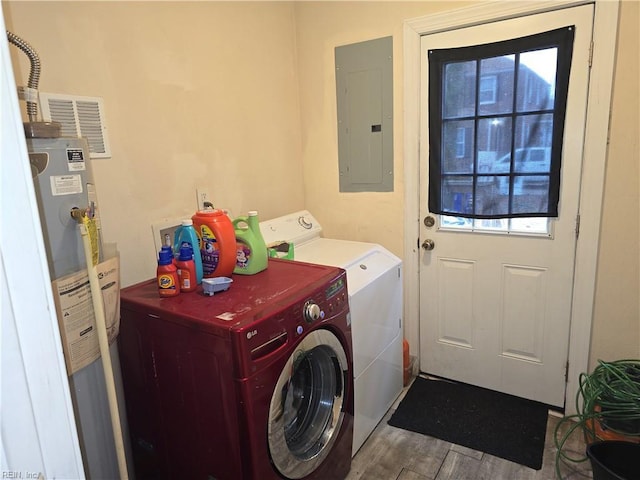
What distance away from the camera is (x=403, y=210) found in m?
2.42

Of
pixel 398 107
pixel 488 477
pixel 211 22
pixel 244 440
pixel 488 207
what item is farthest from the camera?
pixel 398 107

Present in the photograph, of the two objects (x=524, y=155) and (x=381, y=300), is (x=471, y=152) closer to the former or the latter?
(x=524, y=155)

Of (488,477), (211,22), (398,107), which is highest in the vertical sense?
→ (211,22)

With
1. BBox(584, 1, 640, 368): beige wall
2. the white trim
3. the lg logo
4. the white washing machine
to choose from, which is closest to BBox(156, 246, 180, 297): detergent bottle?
the lg logo

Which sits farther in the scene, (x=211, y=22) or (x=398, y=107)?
(x=398, y=107)

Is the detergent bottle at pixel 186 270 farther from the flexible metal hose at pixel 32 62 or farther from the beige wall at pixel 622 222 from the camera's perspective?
the beige wall at pixel 622 222

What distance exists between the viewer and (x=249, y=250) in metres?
1.65

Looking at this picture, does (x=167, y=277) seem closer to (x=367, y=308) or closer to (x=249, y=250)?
(x=249, y=250)

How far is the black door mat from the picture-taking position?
1966 mm

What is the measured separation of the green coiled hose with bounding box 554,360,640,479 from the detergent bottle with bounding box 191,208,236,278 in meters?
1.67

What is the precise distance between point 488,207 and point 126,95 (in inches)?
69.7

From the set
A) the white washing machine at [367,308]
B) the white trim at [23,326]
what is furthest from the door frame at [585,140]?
the white trim at [23,326]

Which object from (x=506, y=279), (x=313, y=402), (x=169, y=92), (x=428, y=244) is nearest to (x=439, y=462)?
(x=313, y=402)

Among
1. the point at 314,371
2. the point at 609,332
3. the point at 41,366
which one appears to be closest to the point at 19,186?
the point at 41,366
